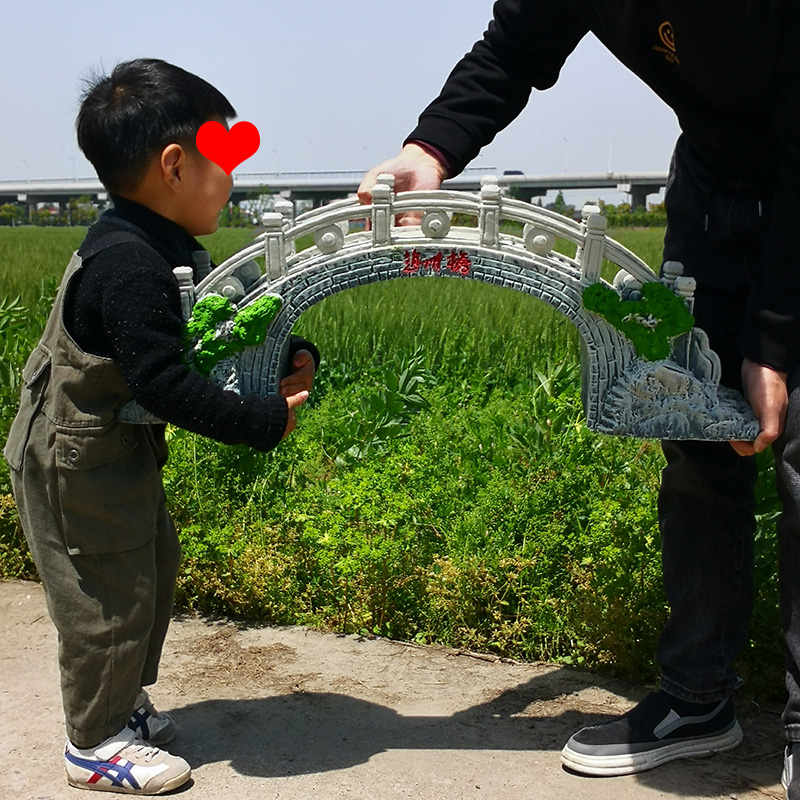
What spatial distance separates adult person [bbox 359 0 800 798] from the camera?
1922 mm

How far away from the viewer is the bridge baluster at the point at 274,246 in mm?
2113

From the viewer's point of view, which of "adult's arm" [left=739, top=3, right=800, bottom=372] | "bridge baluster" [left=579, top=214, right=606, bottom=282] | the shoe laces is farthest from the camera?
the shoe laces

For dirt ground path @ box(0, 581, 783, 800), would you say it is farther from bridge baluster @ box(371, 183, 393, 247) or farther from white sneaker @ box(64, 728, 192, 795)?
bridge baluster @ box(371, 183, 393, 247)

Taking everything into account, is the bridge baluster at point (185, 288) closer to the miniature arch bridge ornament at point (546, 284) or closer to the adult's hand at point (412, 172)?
the miniature arch bridge ornament at point (546, 284)

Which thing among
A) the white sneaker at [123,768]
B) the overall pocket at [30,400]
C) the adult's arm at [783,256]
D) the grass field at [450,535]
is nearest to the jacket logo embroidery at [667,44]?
the adult's arm at [783,256]

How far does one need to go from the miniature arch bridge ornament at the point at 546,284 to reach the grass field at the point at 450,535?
2.71 ft

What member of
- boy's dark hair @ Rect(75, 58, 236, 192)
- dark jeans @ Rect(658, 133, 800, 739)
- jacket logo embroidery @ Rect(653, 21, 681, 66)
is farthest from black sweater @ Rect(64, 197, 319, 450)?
jacket logo embroidery @ Rect(653, 21, 681, 66)

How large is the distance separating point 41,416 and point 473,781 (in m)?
1.34

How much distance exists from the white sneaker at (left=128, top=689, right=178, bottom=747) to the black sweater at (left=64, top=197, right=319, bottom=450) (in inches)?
33.9

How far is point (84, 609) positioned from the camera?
2209 mm

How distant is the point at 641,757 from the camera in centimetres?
239

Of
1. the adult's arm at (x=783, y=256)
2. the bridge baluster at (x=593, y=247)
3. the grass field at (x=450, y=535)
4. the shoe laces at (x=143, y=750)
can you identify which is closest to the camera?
the adult's arm at (x=783, y=256)

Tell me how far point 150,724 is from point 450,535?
113 centimetres

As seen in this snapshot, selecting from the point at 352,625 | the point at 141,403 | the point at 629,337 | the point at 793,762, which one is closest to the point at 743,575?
the point at 793,762
